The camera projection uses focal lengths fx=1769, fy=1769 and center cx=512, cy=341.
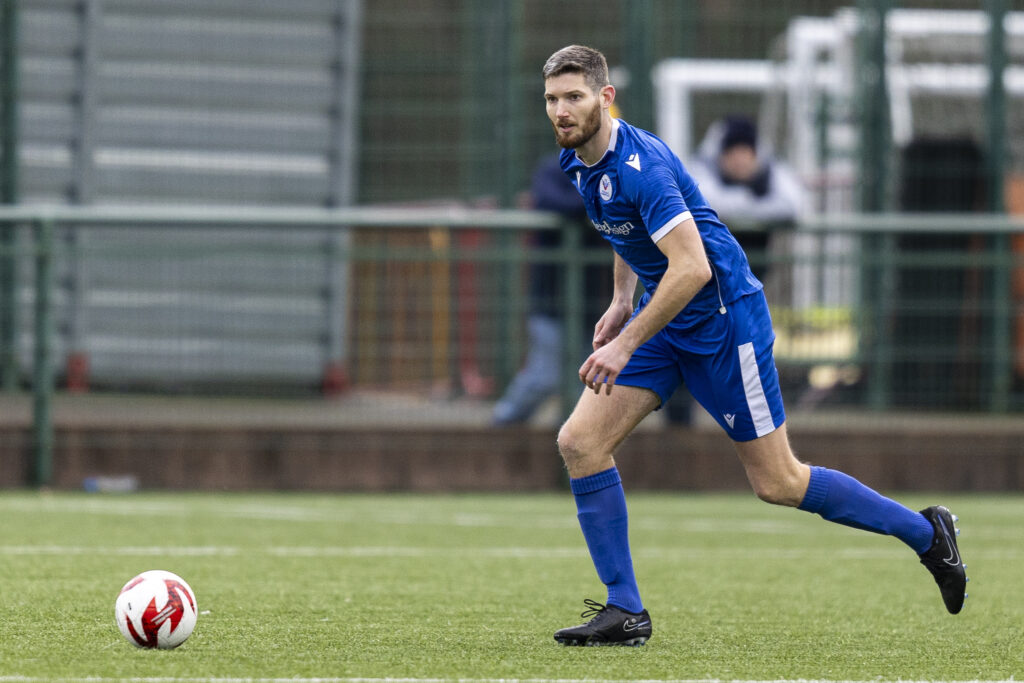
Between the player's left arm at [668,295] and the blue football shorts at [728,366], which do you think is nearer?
the player's left arm at [668,295]

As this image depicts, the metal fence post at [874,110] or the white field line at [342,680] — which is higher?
the metal fence post at [874,110]

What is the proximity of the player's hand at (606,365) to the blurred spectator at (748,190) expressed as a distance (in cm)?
573

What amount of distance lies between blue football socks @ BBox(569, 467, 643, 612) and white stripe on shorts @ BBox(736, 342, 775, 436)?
1.59 ft

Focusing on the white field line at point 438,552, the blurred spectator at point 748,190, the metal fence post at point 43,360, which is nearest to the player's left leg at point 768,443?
the white field line at point 438,552

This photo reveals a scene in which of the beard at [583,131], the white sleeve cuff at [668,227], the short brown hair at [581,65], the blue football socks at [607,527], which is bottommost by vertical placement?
the blue football socks at [607,527]

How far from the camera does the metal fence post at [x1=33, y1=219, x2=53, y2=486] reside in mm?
10516

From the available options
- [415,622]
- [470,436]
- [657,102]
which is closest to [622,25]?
[657,102]

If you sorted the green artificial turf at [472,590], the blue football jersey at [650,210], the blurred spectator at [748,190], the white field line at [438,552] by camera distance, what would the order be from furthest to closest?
1. the blurred spectator at [748,190]
2. the white field line at [438,552]
3. the blue football jersey at [650,210]
4. the green artificial turf at [472,590]

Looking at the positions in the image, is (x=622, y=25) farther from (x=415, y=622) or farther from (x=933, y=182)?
(x=415, y=622)

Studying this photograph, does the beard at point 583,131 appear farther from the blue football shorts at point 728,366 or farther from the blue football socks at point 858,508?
the blue football socks at point 858,508

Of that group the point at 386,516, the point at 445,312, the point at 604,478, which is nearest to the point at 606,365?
the point at 604,478

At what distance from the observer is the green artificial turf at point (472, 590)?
16.4ft

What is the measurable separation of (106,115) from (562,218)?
3842 mm

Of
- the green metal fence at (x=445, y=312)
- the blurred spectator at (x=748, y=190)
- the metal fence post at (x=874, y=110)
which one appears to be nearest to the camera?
the green metal fence at (x=445, y=312)
